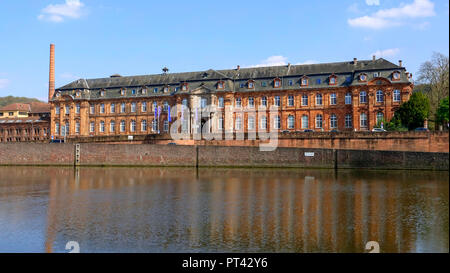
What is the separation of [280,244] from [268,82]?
51.7 meters

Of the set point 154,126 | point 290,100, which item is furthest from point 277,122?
point 154,126

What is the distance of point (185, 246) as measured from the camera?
47.3 feet

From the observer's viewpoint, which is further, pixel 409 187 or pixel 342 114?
pixel 342 114

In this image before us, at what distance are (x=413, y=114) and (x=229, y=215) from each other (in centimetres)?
3573

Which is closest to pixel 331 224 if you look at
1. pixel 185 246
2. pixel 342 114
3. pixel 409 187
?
pixel 185 246

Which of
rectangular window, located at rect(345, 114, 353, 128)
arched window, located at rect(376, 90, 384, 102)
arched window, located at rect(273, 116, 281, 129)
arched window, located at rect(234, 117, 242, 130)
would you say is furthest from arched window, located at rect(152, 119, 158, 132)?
arched window, located at rect(376, 90, 384, 102)

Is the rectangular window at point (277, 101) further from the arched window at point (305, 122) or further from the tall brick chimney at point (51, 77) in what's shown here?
the tall brick chimney at point (51, 77)

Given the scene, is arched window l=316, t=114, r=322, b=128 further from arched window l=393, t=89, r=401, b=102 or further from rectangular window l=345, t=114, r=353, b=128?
arched window l=393, t=89, r=401, b=102

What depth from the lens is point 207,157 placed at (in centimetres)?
4762

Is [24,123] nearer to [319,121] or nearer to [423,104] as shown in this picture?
[319,121]

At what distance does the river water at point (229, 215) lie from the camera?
14.7m

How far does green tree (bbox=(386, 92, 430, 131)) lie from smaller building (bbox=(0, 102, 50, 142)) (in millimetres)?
64046

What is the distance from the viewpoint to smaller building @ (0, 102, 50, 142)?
87500 millimetres
